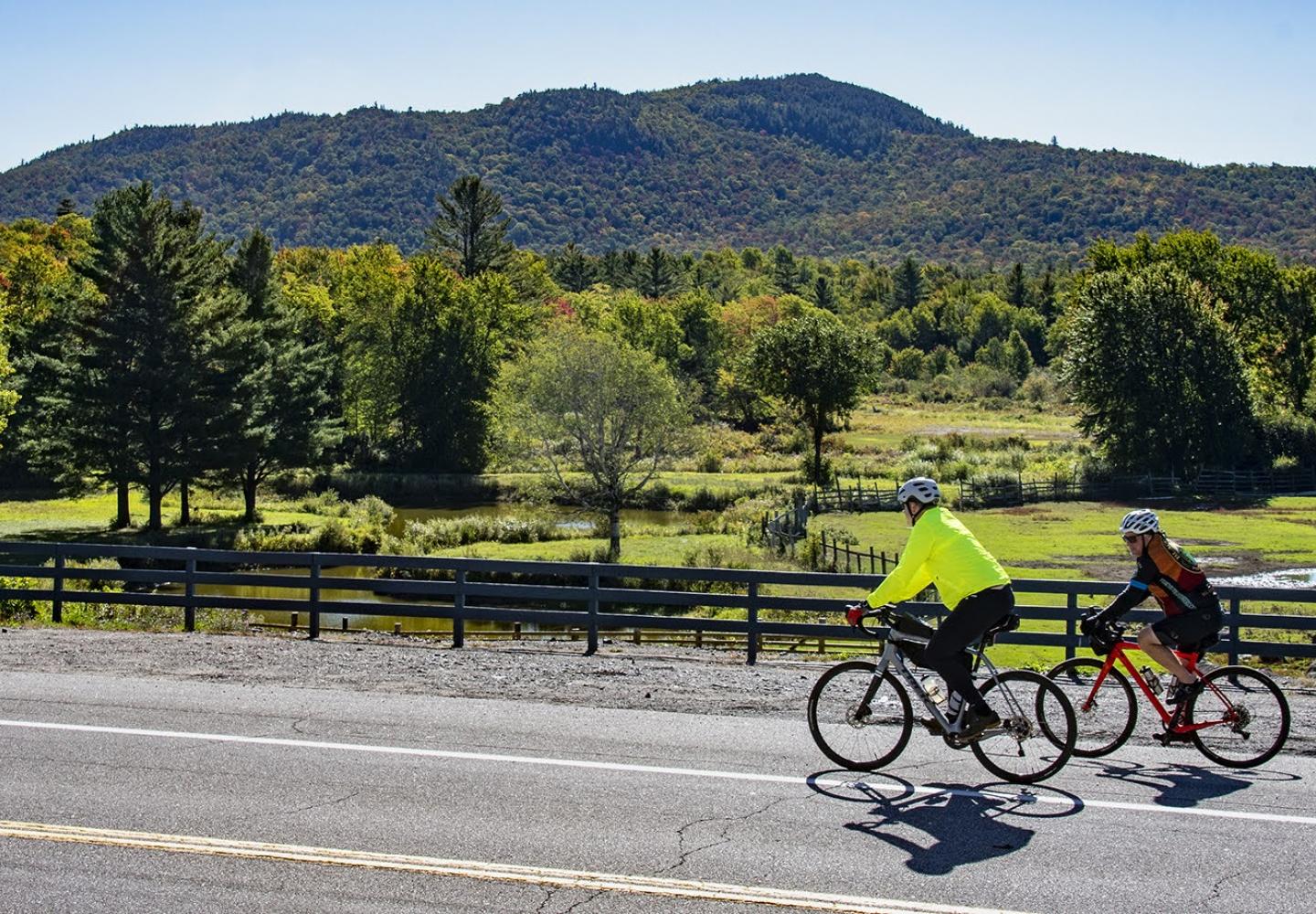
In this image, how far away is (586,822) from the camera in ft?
28.3

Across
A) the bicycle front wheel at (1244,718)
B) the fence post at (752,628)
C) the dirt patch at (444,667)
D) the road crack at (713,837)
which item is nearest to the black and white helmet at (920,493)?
the road crack at (713,837)

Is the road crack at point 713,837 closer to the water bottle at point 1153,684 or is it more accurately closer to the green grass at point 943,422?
the water bottle at point 1153,684

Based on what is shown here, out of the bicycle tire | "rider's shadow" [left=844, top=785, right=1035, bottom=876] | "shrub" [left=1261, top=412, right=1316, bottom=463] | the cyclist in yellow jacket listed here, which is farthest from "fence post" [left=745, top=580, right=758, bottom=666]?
"shrub" [left=1261, top=412, right=1316, bottom=463]

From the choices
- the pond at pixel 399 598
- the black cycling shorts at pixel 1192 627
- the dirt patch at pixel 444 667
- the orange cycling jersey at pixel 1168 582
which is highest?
the orange cycling jersey at pixel 1168 582

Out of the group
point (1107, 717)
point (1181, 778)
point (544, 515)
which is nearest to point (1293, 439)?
point (544, 515)

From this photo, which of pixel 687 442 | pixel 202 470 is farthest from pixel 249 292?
pixel 687 442

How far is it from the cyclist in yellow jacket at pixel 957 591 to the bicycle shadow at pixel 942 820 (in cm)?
63

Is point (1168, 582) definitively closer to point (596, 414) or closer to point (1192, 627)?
point (1192, 627)

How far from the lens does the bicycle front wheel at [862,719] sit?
1010 centimetres

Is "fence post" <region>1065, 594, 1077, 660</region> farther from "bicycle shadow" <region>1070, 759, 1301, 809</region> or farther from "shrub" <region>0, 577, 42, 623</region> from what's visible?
"shrub" <region>0, 577, 42, 623</region>

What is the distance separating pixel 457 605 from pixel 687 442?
3613cm

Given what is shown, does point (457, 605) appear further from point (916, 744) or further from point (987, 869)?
point (987, 869)

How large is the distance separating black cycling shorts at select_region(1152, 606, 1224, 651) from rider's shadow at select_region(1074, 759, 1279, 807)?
1.00 meters

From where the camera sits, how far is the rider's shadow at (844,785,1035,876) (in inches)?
316
